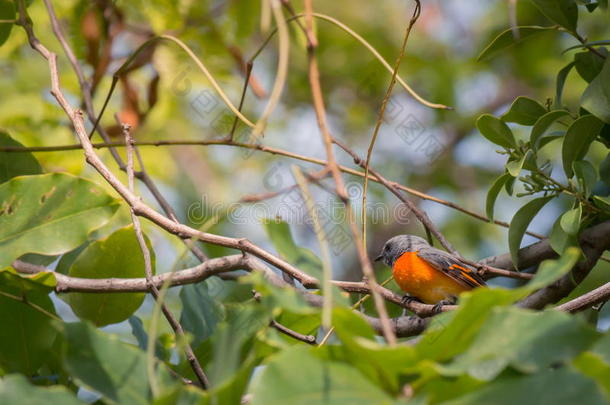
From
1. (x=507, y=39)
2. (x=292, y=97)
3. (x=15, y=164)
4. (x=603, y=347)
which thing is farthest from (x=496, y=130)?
(x=292, y=97)

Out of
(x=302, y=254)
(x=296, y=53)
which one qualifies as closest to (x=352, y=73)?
Result: (x=296, y=53)

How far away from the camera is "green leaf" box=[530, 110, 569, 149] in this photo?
7.91ft

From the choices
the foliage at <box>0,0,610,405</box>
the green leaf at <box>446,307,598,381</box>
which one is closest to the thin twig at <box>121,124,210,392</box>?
the foliage at <box>0,0,610,405</box>

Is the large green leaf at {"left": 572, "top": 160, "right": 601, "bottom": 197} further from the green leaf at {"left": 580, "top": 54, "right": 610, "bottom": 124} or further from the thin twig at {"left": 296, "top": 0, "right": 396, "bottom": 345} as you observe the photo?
the thin twig at {"left": 296, "top": 0, "right": 396, "bottom": 345}

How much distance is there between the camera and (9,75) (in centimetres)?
598

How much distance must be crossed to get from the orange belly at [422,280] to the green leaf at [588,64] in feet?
6.01

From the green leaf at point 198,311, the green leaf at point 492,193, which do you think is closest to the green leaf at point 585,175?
the green leaf at point 492,193

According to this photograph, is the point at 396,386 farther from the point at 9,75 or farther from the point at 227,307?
the point at 9,75

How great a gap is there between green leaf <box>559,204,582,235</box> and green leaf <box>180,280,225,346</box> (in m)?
1.25

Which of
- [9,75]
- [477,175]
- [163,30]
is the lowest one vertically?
[477,175]

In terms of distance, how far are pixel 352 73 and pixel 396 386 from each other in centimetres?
663

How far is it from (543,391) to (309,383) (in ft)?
1.28

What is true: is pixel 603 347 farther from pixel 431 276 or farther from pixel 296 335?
pixel 431 276

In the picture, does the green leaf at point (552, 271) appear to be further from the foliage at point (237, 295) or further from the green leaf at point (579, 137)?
the green leaf at point (579, 137)
